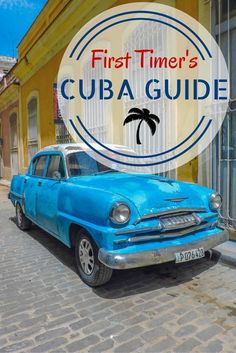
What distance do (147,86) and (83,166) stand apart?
3.52 meters

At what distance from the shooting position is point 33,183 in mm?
5695

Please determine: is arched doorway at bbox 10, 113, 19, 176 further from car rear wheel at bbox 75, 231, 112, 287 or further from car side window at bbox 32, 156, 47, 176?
car rear wheel at bbox 75, 231, 112, 287

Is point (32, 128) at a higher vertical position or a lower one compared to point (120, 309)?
higher

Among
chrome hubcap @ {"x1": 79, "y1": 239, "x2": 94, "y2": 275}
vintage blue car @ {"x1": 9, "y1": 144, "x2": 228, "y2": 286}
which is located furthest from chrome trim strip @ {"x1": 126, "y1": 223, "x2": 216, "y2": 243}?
chrome hubcap @ {"x1": 79, "y1": 239, "x2": 94, "y2": 275}

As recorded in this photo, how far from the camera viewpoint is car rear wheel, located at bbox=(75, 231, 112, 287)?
3.58 metres

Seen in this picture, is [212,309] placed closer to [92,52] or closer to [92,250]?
[92,250]

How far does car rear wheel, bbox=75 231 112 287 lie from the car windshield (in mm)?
1030

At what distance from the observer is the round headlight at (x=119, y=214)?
3286 millimetres

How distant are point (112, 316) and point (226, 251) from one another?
87.5 inches

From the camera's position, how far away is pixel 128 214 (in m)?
3.33

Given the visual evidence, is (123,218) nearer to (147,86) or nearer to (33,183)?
(33,183)

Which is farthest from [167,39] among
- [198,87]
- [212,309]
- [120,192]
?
[212,309]

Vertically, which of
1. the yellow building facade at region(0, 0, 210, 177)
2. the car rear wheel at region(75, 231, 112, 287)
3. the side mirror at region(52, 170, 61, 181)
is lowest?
the car rear wheel at region(75, 231, 112, 287)

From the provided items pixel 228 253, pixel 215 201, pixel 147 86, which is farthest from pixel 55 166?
pixel 147 86
